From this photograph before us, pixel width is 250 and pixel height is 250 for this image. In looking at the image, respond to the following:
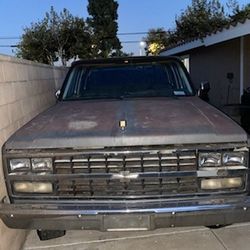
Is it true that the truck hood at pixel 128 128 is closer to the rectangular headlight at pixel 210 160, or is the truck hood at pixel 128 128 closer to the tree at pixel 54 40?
the rectangular headlight at pixel 210 160

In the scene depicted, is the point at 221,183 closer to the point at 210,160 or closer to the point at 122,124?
the point at 210,160

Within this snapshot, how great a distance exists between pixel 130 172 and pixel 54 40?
105 feet

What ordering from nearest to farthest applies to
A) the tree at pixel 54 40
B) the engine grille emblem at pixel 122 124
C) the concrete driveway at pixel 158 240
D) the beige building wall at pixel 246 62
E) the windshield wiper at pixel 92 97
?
1. the engine grille emblem at pixel 122 124
2. the concrete driveway at pixel 158 240
3. the windshield wiper at pixel 92 97
4. the beige building wall at pixel 246 62
5. the tree at pixel 54 40

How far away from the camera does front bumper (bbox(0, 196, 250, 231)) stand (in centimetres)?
366

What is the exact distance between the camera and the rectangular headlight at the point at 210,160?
3.70 meters

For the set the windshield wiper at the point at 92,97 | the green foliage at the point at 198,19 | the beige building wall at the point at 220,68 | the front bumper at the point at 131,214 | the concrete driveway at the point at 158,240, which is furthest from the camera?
the green foliage at the point at 198,19

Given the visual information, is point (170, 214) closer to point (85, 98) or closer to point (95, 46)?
point (85, 98)

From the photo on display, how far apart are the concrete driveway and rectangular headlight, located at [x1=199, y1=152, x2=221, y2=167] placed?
3.67 ft

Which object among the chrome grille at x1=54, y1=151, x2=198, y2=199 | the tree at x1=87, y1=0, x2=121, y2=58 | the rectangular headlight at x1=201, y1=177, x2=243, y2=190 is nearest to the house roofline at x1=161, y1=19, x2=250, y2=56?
the rectangular headlight at x1=201, y1=177, x2=243, y2=190

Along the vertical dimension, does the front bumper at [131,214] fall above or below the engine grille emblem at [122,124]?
below

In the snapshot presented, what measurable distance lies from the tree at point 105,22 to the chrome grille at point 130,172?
3852cm

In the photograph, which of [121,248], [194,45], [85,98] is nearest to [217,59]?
[194,45]

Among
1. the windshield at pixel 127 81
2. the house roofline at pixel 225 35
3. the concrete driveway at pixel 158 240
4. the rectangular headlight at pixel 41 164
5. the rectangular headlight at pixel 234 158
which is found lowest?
the concrete driveway at pixel 158 240

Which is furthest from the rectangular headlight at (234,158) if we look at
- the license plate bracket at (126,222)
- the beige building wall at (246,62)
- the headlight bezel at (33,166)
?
the beige building wall at (246,62)
